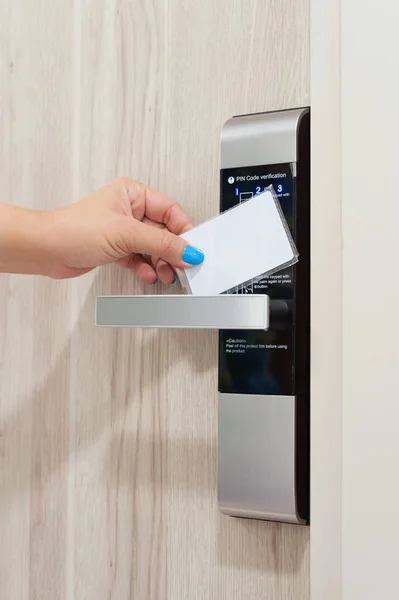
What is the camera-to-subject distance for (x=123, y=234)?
1.66 ft

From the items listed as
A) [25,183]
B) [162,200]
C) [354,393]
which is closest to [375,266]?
[354,393]

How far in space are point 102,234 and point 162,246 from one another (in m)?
0.05

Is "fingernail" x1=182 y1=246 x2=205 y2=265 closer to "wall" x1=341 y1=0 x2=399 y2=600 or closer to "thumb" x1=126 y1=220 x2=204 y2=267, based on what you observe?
"thumb" x1=126 y1=220 x2=204 y2=267

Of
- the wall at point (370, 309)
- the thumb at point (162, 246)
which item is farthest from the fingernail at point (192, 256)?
the wall at point (370, 309)

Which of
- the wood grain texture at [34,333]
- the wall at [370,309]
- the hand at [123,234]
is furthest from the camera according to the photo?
the wood grain texture at [34,333]

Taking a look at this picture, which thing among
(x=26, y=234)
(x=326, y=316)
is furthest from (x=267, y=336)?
(x=26, y=234)

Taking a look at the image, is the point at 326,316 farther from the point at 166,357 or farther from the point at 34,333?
the point at 34,333

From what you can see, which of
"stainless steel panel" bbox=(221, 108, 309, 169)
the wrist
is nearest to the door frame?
"stainless steel panel" bbox=(221, 108, 309, 169)

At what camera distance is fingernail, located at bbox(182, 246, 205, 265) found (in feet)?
1.56

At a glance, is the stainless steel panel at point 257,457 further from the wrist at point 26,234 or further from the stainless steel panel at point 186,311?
the wrist at point 26,234

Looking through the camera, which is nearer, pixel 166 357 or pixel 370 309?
pixel 370 309

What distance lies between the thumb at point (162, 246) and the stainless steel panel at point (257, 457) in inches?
4.0

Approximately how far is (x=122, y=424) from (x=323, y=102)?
294mm

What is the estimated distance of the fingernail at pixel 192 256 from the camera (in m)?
0.48
